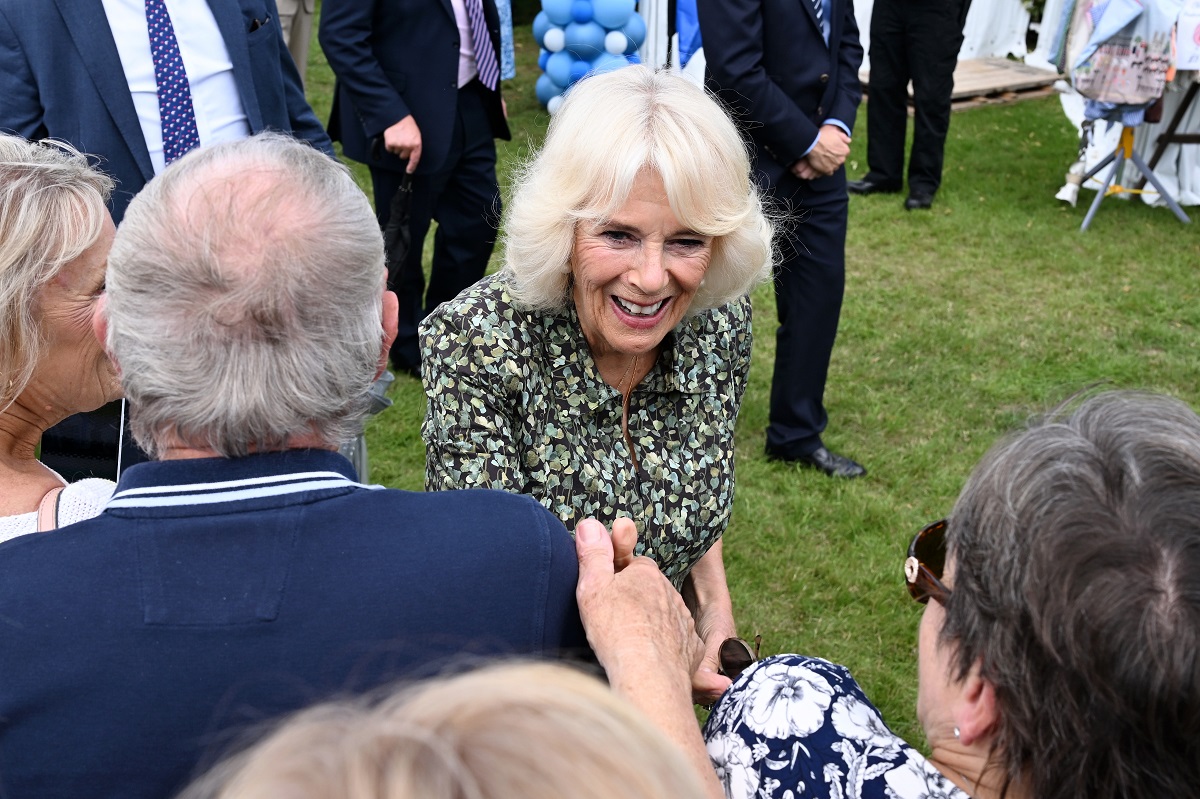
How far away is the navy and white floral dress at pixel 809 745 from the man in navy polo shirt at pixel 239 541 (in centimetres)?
27

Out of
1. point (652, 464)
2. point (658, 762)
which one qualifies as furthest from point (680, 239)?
point (658, 762)

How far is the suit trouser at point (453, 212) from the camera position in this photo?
16.2 feet

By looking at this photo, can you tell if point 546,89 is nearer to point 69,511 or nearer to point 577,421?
point 577,421

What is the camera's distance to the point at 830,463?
4.62m

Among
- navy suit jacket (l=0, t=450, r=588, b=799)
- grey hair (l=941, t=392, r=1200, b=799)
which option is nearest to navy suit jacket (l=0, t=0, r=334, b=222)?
navy suit jacket (l=0, t=450, r=588, b=799)

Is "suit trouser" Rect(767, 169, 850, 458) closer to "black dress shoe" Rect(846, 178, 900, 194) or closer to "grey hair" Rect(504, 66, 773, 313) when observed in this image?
"grey hair" Rect(504, 66, 773, 313)

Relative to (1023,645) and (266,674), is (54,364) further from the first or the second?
(1023,645)

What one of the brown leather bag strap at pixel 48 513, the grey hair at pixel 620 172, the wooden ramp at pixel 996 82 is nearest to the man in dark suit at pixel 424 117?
the grey hair at pixel 620 172

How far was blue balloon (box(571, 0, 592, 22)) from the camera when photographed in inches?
316

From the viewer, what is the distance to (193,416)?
1373mm

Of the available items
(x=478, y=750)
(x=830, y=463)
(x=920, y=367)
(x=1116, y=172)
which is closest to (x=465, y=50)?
(x=830, y=463)

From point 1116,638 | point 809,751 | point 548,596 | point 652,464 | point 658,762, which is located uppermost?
point 658,762

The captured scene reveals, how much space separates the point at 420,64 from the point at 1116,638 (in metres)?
4.17

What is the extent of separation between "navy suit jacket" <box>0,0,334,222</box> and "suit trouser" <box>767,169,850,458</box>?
7.14ft
